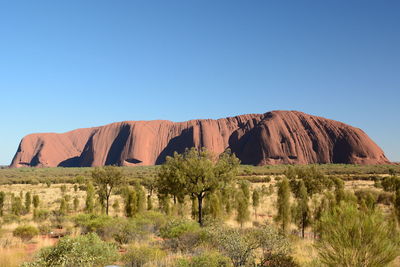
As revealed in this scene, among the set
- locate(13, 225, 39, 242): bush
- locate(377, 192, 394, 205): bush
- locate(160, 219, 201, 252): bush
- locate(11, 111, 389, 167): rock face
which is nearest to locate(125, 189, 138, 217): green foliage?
locate(13, 225, 39, 242): bush

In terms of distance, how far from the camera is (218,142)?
12962 centimetres

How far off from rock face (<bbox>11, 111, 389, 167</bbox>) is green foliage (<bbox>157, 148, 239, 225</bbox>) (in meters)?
78.9

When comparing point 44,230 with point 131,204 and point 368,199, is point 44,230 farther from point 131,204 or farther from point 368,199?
point 368,199

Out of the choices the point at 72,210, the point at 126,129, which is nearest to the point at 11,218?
the point at 72,210

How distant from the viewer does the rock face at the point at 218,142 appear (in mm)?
109500

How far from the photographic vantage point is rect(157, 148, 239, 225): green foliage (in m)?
17.7

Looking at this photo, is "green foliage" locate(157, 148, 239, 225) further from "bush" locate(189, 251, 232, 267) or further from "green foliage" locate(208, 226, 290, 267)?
"bush" locate(189, 251, 232, 267)

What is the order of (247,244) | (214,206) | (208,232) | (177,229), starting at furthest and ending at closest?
(214,206), (177,229), (208,232), (247,244)

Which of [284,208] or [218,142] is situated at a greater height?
[218,142]

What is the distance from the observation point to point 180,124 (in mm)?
145250

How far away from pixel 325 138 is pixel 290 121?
1518 centimetres

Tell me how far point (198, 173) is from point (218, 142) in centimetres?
11215

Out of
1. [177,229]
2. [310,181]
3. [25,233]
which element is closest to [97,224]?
[25,233]

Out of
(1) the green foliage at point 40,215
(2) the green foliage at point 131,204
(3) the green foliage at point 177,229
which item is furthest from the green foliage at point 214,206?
(1) the green foliage at point 40,215
